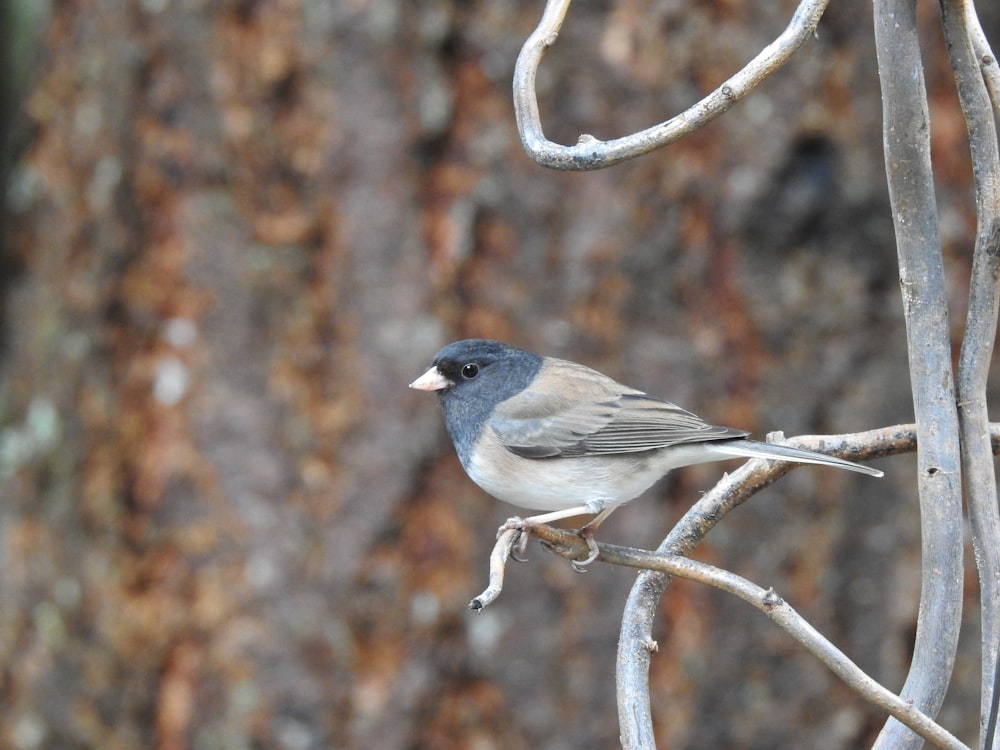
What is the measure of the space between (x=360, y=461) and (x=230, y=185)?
79 centimetres

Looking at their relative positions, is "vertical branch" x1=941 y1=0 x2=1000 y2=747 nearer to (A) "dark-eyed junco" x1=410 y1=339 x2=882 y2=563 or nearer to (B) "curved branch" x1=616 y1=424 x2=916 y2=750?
(B) "curved branch" x1=616 y1=424 x2=916 y2=750

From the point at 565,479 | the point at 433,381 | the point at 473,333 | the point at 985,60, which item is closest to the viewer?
the point at 985,60

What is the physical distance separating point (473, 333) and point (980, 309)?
1.73 m

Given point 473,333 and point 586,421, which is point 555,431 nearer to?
point 586,421

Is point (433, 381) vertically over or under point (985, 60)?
under

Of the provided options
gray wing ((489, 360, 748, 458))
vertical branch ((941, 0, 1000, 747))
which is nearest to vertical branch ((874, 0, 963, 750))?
vertical branch ((941, 0, 1000, 747))

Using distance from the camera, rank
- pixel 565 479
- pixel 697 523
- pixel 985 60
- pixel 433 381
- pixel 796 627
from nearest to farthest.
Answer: pixel 796 627
pixel 985 60
pixel 697 523
pixel 565 479
pixel 433 381

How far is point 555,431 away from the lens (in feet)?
7.15

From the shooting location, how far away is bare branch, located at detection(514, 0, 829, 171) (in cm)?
132

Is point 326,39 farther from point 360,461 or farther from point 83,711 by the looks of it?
point 83,711

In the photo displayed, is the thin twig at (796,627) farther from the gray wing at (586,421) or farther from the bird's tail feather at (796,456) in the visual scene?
the gray wing at (586,421)

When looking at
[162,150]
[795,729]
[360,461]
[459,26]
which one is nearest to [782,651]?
[795,729]

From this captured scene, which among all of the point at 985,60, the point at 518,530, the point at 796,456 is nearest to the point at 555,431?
the point at 518,530

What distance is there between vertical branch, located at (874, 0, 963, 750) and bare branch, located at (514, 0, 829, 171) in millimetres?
93
